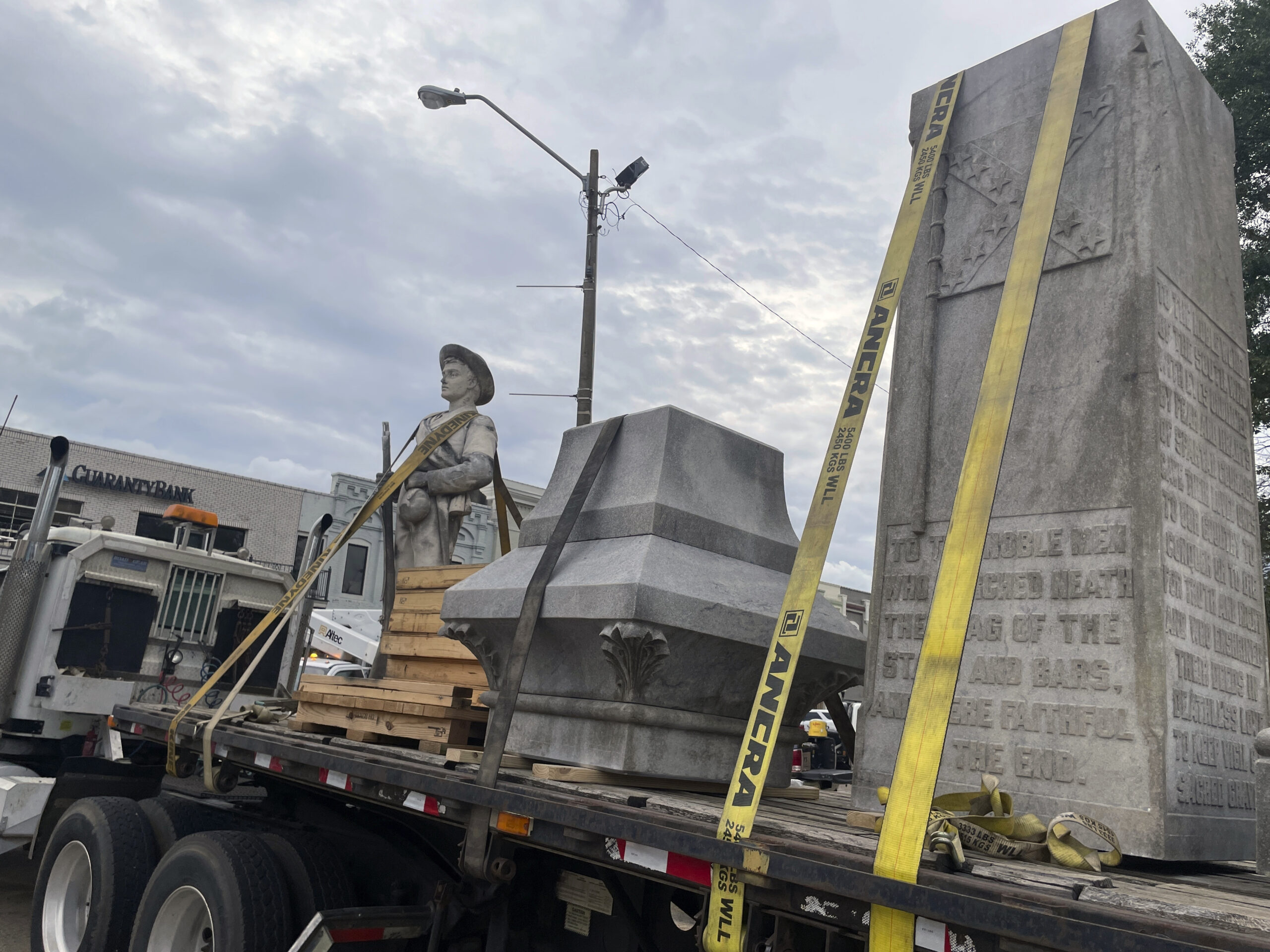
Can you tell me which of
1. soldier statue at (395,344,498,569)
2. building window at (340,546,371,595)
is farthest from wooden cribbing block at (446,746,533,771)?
building window at (340,546,371,595)

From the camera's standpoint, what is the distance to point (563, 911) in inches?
157

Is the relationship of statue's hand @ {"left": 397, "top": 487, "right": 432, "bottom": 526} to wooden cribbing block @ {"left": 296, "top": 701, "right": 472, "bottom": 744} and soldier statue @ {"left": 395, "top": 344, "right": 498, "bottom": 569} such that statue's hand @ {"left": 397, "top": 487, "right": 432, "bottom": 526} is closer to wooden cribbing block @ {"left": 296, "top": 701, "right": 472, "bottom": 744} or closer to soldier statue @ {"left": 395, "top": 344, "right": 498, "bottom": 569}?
soldier statue @ {"left": 395, "top": 344, "right": 498, "bottom": 569}

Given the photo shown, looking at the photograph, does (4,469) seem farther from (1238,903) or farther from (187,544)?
(1238,903)

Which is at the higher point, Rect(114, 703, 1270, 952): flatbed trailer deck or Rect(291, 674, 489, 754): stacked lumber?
Rect(291, 674, 489, 754): stacked lumber

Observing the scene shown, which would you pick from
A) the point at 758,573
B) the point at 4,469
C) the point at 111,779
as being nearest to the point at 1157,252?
the point at 758,573

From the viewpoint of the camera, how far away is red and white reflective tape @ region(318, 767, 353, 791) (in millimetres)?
4293

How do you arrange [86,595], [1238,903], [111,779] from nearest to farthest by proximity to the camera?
1. [1238,903]
2. [111,779]
3. [86,595]

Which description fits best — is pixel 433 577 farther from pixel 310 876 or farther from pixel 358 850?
pixel 310 876

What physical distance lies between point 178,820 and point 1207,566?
214 inches

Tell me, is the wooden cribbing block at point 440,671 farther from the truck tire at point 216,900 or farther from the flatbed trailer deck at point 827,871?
the truck tire at point 216,900

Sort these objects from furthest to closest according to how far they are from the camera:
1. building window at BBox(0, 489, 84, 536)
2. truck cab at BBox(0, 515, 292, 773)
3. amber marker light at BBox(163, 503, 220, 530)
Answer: building window at BBox(0, 489, 84, 536)
amber marker light at BBox(163, 503, 220, 530)
truck cab at BBox(0, 515, 292, 773)

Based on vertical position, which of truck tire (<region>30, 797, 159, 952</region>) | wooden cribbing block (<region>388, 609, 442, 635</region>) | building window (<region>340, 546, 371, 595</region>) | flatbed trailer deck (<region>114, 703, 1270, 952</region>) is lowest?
truck tire (<region>30, 797, 159, 952</region>)

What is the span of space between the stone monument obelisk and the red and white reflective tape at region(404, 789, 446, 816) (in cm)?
172

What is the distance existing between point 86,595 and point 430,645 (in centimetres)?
349
